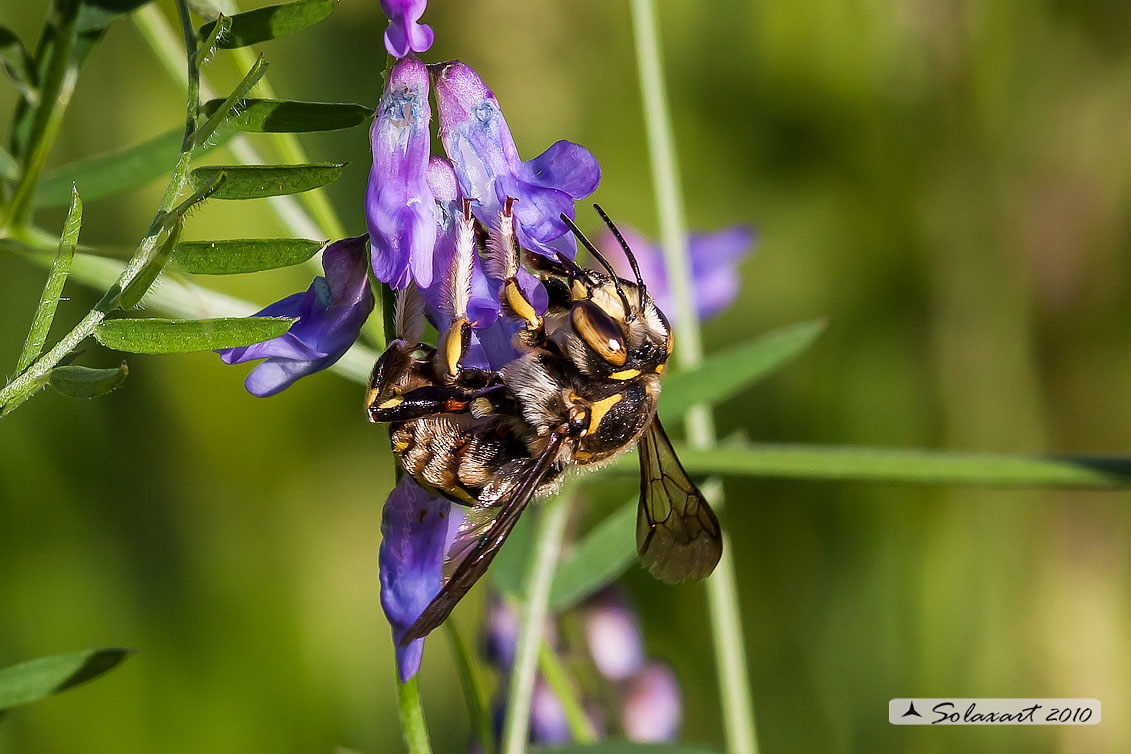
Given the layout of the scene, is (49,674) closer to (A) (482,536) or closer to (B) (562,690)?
(A) (482,536)

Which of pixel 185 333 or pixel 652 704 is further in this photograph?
pixel 652 704

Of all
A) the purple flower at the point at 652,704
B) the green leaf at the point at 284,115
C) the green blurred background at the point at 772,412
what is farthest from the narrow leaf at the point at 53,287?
the green blurred background at the point at 772,412

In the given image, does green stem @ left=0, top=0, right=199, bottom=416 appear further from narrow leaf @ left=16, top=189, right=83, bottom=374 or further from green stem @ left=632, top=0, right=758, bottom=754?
green stem @ left=632, top=0, right=758, bottom=754

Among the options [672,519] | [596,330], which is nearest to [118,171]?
[596,330]

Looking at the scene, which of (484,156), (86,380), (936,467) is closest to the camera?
(86,380)

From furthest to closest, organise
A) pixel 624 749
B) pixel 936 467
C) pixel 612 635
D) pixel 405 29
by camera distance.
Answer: pixel 612 635, pixel 624 749, pixel 936 467, pixel 405 29

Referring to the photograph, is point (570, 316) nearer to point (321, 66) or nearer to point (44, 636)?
point (44, 636)

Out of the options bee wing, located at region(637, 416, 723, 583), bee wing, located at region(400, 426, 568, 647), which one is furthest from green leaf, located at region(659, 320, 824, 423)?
bee wing, located at region(400, 426, 568, 647)
